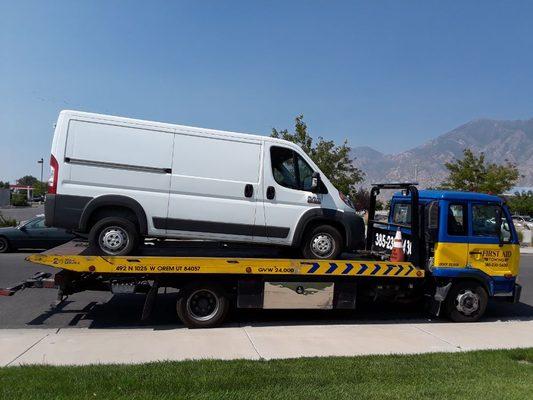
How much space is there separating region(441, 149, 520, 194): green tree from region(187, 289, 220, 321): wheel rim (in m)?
29.4

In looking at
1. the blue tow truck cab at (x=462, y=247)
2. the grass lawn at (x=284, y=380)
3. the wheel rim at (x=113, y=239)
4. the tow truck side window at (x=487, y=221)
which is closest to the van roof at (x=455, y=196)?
the blue tow truck cab at (x=462, y=247)

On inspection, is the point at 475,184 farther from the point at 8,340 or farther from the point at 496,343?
the point at 8,340

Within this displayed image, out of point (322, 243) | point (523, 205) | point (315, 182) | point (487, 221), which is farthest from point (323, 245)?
point (523, 205)

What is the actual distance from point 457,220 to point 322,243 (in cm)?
231

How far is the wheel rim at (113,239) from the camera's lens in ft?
24.5

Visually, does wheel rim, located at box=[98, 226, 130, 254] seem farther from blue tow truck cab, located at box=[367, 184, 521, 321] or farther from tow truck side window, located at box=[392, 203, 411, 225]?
tow truck side window, located at box=[392, 203, 411, 225]

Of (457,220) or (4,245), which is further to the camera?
(4,245)

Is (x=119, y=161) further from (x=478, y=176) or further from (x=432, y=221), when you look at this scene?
(x=478, y=176)

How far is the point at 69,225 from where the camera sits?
24.0 feet

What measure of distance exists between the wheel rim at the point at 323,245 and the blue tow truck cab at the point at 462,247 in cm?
143

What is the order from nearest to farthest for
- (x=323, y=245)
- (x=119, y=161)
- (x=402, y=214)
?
1. (x=119, y=161)
2. (x=323, y=245)
3. (x=402, y=214)

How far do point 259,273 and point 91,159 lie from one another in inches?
113

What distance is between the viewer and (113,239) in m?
7.52

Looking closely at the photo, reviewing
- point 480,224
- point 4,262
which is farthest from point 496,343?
point 4,262
